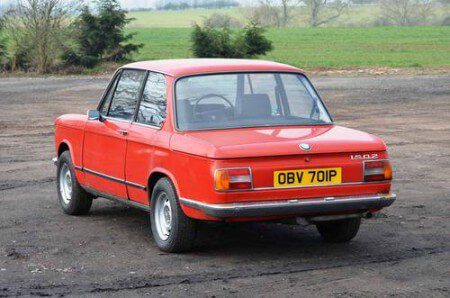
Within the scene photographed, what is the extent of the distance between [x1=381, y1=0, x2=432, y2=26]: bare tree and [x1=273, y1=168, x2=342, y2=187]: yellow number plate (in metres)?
108

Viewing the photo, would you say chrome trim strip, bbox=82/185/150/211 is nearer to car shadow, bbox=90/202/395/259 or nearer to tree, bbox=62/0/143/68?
car shadow, bbox=90/202/395/259

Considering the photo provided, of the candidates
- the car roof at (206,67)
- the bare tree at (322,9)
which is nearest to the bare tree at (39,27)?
the car roof at (206,67)

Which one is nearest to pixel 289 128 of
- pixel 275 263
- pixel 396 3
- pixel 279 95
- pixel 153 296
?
pixel 279 95

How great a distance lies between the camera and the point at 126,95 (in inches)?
381

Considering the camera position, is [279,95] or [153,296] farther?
[279,95]

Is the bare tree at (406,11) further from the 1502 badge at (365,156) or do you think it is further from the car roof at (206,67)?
the 1502 badge at (365,156)

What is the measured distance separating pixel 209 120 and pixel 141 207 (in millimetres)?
1003

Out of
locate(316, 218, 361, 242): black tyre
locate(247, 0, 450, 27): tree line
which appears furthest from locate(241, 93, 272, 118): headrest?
locate(247, 0, 450, 27): tree line

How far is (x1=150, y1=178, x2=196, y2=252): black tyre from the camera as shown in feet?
26.9

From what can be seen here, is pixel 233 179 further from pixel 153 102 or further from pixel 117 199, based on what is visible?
pixel 117 199

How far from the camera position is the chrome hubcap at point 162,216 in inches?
335

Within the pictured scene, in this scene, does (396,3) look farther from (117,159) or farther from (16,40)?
(117,159)

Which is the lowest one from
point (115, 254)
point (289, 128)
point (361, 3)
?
point (361, 3)

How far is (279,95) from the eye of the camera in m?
9.05
